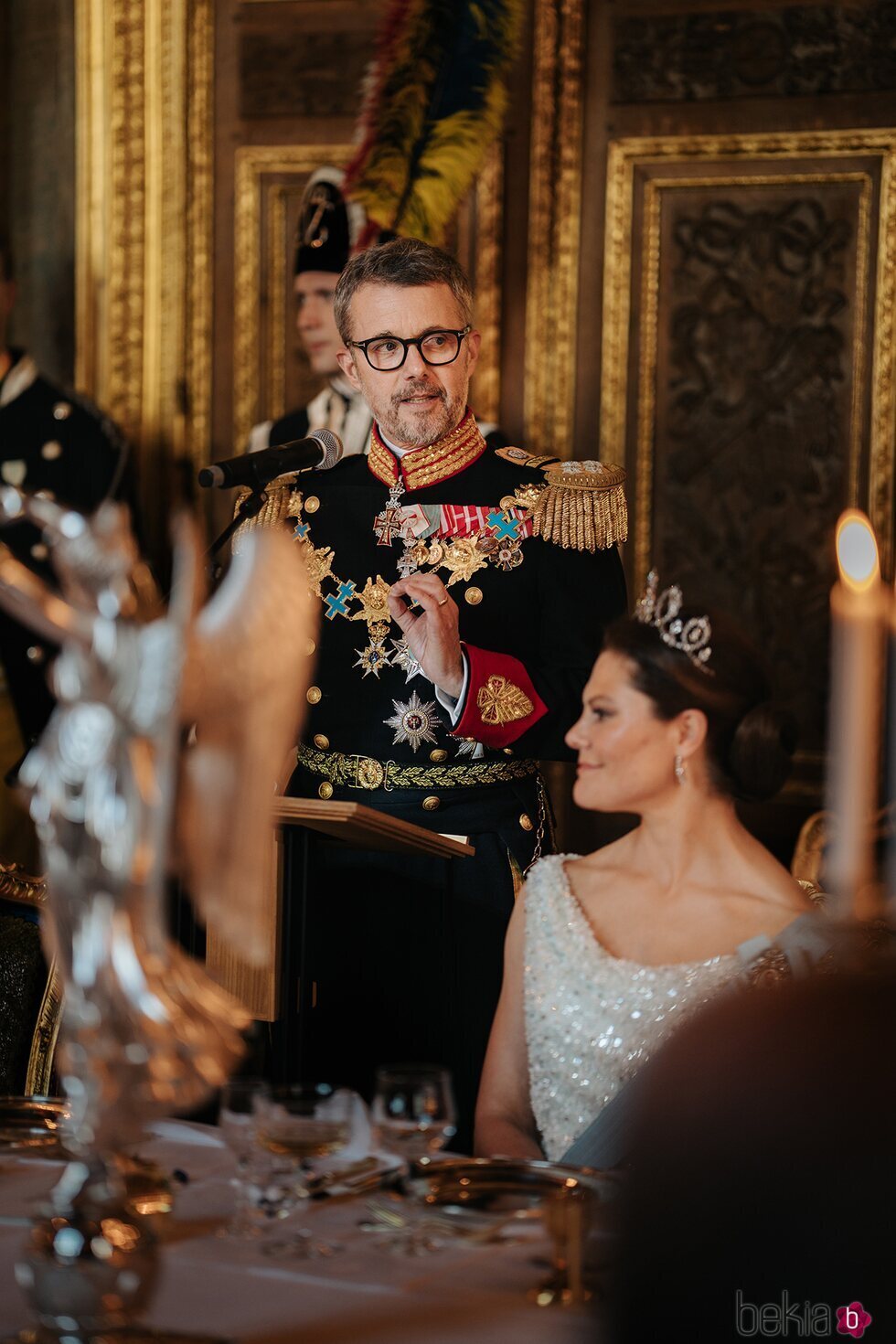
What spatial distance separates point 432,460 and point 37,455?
1.96 meters

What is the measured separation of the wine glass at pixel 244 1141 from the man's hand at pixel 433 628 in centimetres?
106

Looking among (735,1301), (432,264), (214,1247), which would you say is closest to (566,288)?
(432,264)

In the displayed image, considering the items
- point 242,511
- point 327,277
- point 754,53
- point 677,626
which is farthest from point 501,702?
point 754,53

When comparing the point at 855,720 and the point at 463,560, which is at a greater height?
the point at 463,560

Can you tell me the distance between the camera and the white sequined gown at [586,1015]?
193cm

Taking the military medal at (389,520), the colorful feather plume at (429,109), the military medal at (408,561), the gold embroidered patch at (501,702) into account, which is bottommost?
the gold embroidered patch at (501,702)

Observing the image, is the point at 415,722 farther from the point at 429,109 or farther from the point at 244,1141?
the point at 429,109

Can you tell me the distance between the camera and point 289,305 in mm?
4832

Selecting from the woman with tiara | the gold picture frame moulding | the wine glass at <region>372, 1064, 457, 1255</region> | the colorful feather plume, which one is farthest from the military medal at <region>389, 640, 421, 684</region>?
the gold picture frame moulding

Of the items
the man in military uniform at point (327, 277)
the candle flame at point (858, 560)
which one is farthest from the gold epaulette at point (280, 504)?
the candle flame at point (858, 560)

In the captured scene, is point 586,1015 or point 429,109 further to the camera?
point 429,109

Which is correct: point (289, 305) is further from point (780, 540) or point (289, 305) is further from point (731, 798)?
point (731, 798)

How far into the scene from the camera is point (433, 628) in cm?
243

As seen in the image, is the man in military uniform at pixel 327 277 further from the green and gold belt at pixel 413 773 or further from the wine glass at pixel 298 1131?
the wine glass at pixel 298 1131
